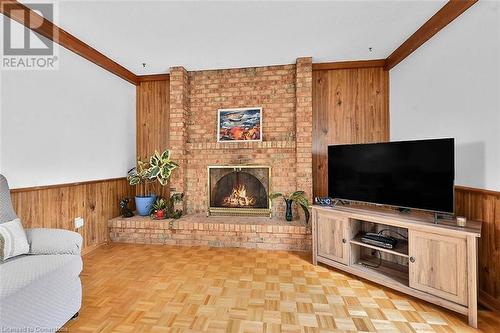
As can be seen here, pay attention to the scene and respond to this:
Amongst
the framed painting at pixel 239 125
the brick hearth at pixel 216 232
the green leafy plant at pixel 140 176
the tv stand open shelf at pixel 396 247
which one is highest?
the framed painting at pixel 239 125

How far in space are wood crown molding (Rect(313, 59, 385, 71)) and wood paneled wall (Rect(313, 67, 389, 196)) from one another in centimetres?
6

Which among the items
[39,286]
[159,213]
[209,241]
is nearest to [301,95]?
[209,241]

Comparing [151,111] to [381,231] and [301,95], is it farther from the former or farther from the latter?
[381,231]

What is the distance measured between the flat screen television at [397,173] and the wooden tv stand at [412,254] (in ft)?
0.52

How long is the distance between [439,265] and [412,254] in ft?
0.59

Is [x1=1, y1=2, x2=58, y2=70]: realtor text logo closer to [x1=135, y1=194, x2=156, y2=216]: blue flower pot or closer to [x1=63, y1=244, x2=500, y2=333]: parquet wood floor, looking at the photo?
[x1=135, y1=194, x2=156, y2=216]: blue flower pot

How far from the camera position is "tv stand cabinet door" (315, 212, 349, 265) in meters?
2.39

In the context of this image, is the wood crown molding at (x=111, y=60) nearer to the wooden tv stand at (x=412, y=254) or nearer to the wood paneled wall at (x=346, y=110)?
the wood paneled wall at (x=346, y=110)

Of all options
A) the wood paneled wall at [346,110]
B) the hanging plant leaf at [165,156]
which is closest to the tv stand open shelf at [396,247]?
the wood paneled wall at [346,110]

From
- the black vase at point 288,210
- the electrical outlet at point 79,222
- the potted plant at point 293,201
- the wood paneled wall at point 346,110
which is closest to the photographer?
the electrical outlet at point 79,222

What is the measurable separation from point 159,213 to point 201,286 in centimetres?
154

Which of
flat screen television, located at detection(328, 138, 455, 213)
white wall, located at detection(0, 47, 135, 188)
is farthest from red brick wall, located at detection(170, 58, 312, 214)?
white wall, located at detection(0, 47, 135, 188)

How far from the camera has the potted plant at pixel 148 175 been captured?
333 cm

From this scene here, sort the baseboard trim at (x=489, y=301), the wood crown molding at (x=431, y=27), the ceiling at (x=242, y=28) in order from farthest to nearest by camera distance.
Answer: the ceiling at (x=242, y=28) → the wood crown molding at (x=431, y=27) → the baseboard trim at (x=489, y=301)
